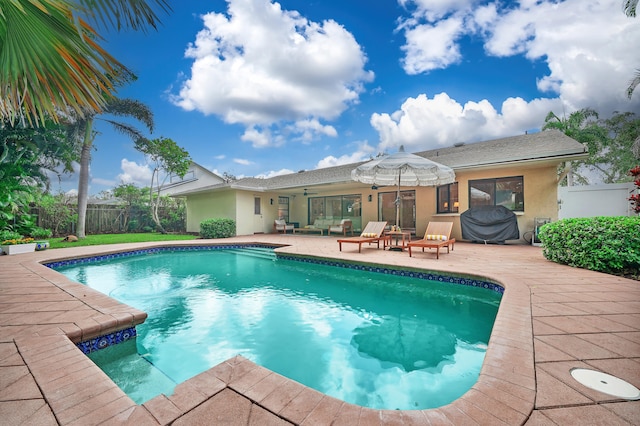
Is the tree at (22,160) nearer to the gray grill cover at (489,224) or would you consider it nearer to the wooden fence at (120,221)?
the wooden fence at (120,221)

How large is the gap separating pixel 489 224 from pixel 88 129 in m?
17.0

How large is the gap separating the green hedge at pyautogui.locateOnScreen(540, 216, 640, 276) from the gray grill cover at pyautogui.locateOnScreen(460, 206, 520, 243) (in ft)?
10.9

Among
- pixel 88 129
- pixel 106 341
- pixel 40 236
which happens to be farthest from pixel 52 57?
pixel 40 236

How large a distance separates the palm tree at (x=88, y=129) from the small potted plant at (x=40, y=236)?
1105 millimetres

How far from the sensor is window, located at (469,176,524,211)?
375 inches

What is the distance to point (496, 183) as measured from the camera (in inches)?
390

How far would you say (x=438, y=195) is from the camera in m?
11.2

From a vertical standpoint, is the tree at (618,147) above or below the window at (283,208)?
above

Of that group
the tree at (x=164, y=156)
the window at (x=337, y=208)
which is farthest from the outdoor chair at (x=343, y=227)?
the tree at (x=164, y=156)

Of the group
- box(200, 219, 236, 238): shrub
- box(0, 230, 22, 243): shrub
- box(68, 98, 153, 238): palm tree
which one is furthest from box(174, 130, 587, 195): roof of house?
box(0, 230, 22, 243): shrub

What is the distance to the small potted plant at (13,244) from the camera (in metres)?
8.20

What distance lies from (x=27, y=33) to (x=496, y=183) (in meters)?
11.7

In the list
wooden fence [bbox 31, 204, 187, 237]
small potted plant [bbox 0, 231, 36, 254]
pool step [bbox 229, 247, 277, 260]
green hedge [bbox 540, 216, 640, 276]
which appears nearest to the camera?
green hedge [bbox 540, 216, 640, 276]

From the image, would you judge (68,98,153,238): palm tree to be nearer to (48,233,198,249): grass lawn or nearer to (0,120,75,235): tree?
(0,120,75,235): tree
